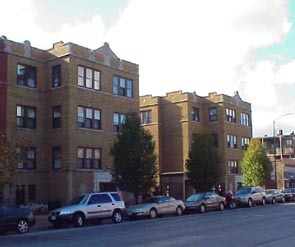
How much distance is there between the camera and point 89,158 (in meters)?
39.5

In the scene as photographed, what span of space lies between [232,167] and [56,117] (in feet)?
83.9

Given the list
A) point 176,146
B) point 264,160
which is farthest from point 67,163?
point 264,160

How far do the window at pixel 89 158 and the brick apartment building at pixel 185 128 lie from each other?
1452 cm

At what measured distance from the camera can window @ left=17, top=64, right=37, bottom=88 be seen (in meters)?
37.7

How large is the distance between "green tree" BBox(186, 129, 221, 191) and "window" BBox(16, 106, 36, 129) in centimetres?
1351

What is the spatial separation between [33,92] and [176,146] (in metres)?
20.8

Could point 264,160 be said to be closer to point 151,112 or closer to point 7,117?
point 151,112

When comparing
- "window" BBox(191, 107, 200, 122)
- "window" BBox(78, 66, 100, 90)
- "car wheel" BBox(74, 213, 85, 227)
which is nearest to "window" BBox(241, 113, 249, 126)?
"window" BBox(191, 107, 200, 122)

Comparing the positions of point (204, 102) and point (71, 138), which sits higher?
point (204, 102)

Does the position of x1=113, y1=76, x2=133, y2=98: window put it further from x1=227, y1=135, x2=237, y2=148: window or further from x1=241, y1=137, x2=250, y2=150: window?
x1=241, y1=137, x2=250, y2=150: window

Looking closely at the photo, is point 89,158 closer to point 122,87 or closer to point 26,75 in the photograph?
point 122,87

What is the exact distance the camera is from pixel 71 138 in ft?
124

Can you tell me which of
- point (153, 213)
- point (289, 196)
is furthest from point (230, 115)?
point (153, 213)

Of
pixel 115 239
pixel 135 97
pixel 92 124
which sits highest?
pixel 135 97
